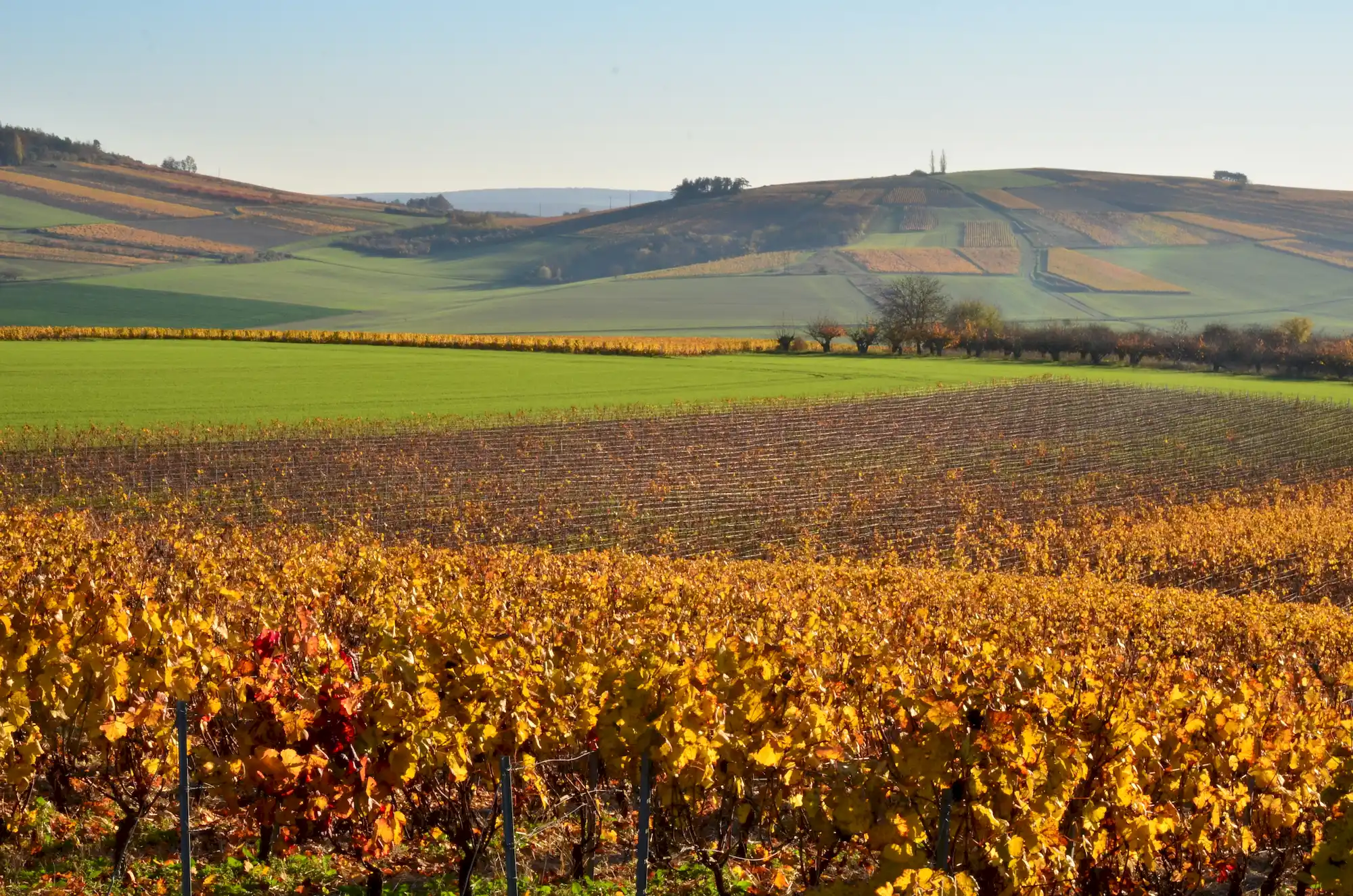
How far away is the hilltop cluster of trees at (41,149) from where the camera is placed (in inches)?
6526

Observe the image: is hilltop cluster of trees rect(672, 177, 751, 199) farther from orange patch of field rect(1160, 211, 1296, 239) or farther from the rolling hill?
orange patch of field rect(1160, 211, 1296, 239)

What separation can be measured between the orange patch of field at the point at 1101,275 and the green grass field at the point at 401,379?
7748 cm

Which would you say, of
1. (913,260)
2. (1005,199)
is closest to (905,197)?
(1005,199)

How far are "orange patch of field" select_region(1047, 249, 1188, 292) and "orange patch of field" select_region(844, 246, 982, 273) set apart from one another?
11.2m

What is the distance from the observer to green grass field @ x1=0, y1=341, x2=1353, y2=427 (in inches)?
1553

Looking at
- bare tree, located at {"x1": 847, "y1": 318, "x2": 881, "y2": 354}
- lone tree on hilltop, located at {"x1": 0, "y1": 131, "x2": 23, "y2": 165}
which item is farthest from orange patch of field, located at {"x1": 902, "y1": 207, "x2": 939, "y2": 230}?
lone tree on hilltop, located at {"x1": 0, "y1": 131, "x2": 23, "y2": 165}

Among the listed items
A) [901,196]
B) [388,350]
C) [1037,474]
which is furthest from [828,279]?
[1037,474]

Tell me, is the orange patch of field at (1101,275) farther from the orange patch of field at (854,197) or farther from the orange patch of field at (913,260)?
the orange patch of field at (854,197)

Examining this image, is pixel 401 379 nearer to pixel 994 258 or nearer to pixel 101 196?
pixel 994 258

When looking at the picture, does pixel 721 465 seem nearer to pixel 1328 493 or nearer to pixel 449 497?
pixel 449 497

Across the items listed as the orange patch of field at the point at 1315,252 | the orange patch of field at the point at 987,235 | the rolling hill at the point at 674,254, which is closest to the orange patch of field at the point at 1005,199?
the rolling hill at the point at 674,254

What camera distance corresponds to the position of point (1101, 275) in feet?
469

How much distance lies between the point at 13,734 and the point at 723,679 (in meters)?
4.23

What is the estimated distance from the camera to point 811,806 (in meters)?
5.14
